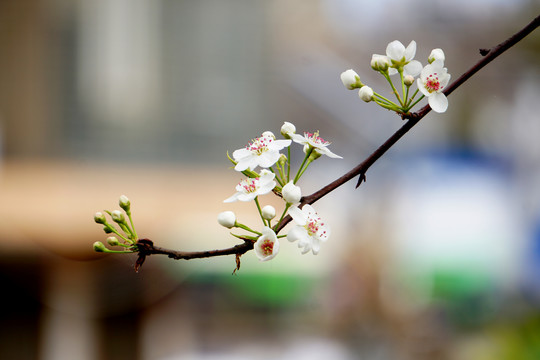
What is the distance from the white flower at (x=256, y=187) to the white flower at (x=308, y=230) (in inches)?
1.7

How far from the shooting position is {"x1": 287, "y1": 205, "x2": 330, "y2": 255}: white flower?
63 centimetres

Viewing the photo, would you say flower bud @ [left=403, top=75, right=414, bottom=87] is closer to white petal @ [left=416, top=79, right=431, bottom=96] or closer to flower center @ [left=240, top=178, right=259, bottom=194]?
white petal @ [left=416, top=79, right=431, bottom=96]

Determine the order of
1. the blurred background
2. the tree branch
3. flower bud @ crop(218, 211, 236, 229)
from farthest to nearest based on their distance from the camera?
1. the blurred background
2. flower bud @ crop(218, 211, 236, 229)
3. the tree branch

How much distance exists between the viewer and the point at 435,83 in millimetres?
713

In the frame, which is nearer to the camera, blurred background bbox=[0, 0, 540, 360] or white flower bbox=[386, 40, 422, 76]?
white flower bbox=[386, 40, 422, 76]

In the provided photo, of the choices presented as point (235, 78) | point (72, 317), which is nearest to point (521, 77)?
point (235, 78)

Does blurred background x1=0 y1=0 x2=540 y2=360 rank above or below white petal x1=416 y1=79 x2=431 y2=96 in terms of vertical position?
above

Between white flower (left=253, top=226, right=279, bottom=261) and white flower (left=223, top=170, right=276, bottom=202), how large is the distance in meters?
0.05

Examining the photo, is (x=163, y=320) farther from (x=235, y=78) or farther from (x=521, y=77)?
(x=521, y=77)

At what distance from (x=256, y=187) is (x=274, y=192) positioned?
0.02 meters

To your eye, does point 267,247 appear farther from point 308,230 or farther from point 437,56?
point 437,56

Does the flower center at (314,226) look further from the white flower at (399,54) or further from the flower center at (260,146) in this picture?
the white flower at (399,54)

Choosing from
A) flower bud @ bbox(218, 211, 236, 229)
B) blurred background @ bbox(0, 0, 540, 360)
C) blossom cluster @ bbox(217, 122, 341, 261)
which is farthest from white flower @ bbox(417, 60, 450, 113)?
blurred background @ bbox(0, 0, 540, 360)

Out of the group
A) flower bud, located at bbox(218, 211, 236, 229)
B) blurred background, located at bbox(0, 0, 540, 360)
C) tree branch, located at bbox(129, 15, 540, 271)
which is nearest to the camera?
tree branch, located at bbox(129, 15, 540, 271)
